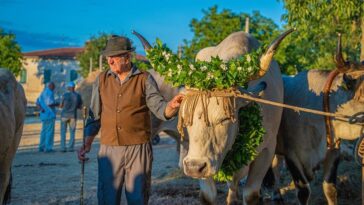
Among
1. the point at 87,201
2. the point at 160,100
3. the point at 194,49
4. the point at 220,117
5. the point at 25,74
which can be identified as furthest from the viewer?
the point at 25,74

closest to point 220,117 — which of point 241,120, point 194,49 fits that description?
point 241,120

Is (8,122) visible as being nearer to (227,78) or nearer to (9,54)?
(227,78)

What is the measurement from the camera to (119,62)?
4.81 metres

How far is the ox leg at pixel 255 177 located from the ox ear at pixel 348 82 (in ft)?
4.12

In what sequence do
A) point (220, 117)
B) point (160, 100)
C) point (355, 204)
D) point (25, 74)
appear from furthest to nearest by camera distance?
1. point (25, 74)
2. point (355, 204)
3. point (160, 100)
4. point (220, 117)

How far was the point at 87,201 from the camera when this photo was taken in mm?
7922

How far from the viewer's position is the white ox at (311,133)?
6.30m

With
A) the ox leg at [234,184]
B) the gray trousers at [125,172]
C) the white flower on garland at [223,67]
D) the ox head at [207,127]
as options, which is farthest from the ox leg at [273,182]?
the white flower on garland at [223,67]

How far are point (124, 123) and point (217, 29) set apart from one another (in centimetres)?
1750

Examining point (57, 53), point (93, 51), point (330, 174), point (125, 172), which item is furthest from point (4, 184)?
point (57, 53)

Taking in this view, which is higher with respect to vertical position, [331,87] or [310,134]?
[331,87]

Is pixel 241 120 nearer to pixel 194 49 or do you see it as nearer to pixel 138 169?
pixel 138 169

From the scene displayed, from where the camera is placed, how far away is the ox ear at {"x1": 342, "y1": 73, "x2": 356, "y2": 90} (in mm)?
5949

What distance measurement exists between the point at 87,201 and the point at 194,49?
14.0m
